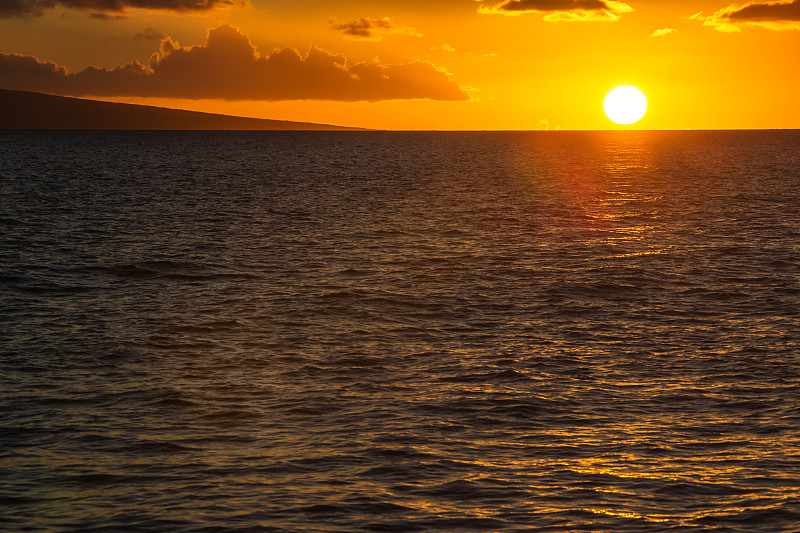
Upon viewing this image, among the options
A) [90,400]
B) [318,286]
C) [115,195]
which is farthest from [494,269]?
[115,195]

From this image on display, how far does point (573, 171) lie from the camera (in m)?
151

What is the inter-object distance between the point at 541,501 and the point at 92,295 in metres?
26.9

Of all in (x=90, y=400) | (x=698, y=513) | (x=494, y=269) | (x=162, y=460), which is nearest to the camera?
(x=698, y=513)

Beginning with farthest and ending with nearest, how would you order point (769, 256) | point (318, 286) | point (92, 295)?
point (769, 256) → point (318, 286) → point (92, 295)

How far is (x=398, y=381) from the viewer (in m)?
26.9

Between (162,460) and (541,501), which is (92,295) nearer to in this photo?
(162,460)

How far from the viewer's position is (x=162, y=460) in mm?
20547

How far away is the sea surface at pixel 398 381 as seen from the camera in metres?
18.2

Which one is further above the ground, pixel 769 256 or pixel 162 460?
pixel 769 256

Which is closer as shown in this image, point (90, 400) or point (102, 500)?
point (102, 500)

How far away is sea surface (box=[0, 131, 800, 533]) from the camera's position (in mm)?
18188

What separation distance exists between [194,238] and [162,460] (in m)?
40.0

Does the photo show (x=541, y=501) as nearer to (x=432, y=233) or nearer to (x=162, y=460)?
(x=162, y=460)

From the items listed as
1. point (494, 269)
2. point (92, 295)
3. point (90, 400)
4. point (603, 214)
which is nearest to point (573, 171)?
point (603, 214)
